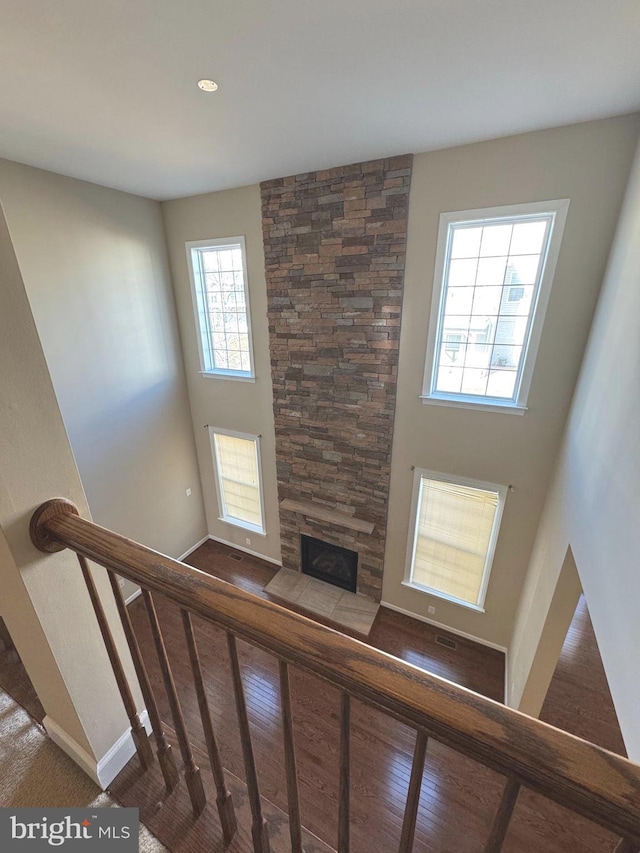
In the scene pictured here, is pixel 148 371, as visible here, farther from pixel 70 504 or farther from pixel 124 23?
pixel 70 504

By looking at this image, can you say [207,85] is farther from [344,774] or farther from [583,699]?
[583,699]

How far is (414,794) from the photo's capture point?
29.4 inches

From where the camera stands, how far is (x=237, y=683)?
0.91m

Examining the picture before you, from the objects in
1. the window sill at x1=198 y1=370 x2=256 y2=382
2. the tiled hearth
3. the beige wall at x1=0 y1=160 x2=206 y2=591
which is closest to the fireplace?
the tiled hearth

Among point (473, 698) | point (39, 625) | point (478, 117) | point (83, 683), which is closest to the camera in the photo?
point (473, 698)

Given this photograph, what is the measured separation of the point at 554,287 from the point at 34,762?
426 centimetres

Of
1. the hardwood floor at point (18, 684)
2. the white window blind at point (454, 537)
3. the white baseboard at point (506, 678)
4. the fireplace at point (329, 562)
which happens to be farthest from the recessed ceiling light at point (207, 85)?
the white baseboard at point (506, 678)

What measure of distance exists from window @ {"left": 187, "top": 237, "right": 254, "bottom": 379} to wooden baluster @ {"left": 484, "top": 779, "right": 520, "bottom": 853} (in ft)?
14.4

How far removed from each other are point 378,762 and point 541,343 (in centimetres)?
384

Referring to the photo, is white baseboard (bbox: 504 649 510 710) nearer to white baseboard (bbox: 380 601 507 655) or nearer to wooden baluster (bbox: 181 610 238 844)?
white baseboard (bbox: 380 601 507 655)

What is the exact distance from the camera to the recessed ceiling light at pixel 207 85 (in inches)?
82.0

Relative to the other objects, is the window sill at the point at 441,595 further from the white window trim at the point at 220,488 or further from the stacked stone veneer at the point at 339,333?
the white window trim at the point at 220,488

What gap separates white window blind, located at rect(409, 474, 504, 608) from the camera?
3.79 meters

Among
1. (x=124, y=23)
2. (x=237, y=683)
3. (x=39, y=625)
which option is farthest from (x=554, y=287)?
(x=39, y=625)
